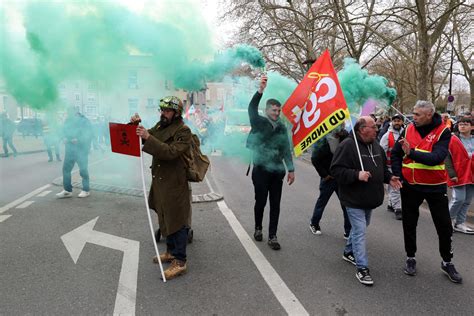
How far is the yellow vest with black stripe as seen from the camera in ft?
11.8

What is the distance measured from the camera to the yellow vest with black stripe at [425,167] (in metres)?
3.61

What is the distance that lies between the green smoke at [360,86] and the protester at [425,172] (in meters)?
1.30

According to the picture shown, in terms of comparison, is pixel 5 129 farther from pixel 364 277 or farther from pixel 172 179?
pixel 364 277

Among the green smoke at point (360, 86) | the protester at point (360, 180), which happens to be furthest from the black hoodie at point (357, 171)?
the green smoke at point (360, 86)

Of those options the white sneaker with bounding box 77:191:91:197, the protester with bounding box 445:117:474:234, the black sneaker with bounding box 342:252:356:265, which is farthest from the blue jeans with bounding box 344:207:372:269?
the white sneaker with bounding box 77:191:91:197

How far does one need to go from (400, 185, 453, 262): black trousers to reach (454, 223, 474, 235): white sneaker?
1.86 metres

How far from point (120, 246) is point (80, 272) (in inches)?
30.0

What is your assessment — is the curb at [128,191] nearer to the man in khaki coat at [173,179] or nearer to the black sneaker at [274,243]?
the black sneaker at [274,243]

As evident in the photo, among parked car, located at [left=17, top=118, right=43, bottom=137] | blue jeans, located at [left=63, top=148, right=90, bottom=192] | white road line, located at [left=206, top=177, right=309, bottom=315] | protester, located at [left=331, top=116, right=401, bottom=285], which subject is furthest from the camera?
parked car, located at [left=17, top=118, right=43, bottom=137]

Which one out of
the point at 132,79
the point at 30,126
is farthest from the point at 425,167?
the point at 30,126

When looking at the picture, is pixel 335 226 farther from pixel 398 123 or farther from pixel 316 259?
pixel 398 123

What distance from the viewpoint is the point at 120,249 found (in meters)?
4.27

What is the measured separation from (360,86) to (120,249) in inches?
152

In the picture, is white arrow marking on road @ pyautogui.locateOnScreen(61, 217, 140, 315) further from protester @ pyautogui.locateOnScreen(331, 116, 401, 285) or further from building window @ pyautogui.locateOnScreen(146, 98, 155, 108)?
protester @ pyautogui.locateOnScreen(331, 116, 401, 285)
